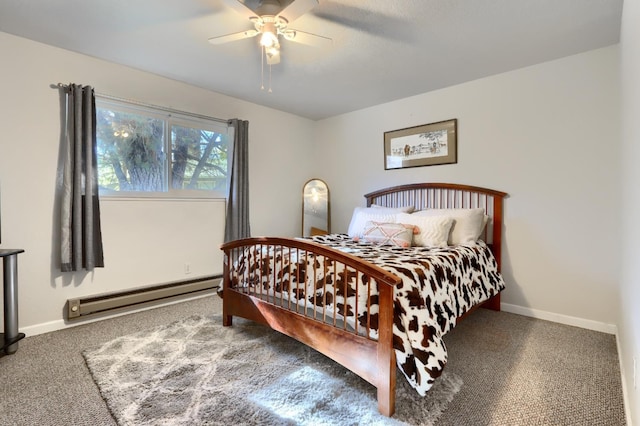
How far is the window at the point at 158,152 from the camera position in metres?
2.88

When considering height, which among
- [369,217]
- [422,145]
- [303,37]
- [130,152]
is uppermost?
[303,37]

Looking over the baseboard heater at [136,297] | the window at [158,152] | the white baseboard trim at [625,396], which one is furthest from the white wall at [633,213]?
the window at [158,152]

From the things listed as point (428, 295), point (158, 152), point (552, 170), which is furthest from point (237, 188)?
point (552, 170)

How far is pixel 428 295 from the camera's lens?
175 cm

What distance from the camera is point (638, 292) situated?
1.14m

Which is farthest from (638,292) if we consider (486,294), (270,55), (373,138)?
(373,138)

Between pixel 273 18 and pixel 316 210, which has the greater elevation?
pixel 273 18

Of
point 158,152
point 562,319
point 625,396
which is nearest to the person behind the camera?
point 625,396

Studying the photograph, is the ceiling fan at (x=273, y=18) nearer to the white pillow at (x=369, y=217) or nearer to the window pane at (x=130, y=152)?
the window pane at (x=130, y=152)

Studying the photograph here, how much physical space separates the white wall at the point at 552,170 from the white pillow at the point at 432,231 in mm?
689

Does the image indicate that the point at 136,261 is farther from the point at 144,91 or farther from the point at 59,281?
the point at 144,91

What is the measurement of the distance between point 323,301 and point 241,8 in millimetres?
1866

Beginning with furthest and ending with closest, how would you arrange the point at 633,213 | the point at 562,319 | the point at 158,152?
the point at 158,152
the point at 562,319
the point at 633,213

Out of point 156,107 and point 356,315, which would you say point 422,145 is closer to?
point 356,315
